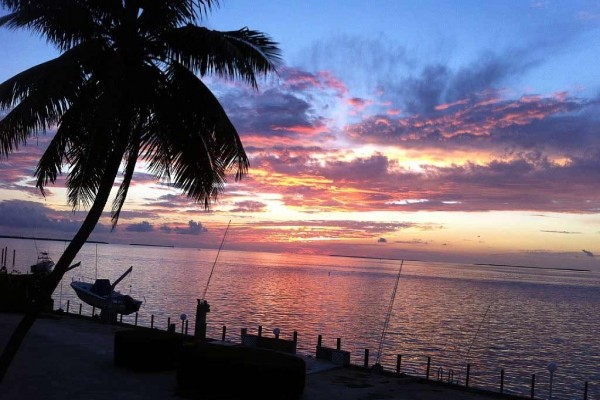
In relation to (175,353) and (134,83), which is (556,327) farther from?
(134,83)

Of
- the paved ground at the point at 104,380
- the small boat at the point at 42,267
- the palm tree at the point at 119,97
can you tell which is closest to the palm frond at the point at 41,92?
the palm tree at the point at 119,97

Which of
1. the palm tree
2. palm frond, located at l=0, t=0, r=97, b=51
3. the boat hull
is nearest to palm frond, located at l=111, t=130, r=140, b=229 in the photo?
the palm tree

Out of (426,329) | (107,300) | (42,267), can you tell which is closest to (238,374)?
(42,267)

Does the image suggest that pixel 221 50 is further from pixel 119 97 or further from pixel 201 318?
pixel 201 318

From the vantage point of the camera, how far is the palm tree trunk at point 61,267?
37.0 feet

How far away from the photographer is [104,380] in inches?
676

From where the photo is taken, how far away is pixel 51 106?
11258mm

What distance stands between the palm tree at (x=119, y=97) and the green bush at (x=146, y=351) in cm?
703

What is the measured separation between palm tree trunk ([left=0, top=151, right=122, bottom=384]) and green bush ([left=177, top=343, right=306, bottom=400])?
5.82 metres

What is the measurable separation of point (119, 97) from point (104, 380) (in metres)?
10.2

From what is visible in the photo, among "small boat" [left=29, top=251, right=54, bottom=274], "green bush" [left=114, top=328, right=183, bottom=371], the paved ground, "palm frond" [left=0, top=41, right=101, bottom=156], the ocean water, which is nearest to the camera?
"palm frond" [left=0, top=41, right=101, bottom=156]

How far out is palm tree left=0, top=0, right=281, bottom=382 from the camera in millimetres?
11297

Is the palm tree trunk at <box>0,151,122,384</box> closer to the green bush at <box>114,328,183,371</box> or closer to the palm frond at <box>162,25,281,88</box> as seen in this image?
the palm frond at <box>162,25,281,88</box>

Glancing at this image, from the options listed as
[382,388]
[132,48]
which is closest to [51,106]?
[132,48]
